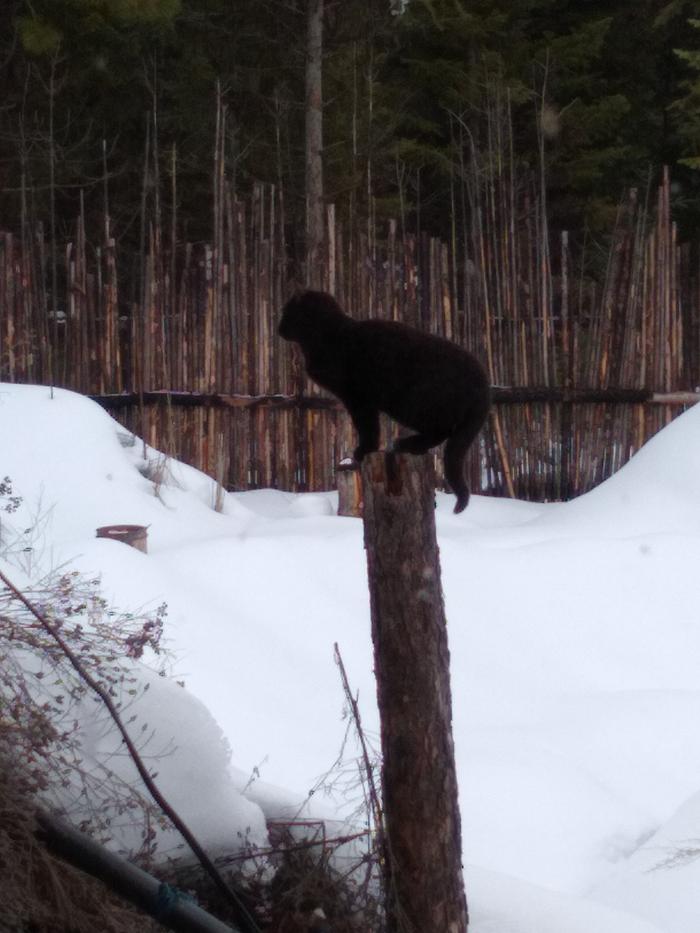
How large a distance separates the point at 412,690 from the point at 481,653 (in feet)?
8.98

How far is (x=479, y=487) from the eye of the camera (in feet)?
24.1

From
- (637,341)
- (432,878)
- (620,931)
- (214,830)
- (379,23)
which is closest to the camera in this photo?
(432,878)

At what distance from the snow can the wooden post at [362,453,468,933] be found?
0.35 meters

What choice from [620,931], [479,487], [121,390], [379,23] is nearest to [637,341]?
[479,487]

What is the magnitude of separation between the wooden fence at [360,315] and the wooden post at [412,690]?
15.1 feet

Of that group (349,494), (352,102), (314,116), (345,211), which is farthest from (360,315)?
(352,102)

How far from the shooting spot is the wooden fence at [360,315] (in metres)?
6.83

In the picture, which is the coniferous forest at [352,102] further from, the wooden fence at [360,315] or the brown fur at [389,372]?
the brown fur at [389,372]

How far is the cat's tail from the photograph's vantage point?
240 centimetres

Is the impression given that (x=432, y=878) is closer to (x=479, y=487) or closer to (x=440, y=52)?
(x=479, y=487)

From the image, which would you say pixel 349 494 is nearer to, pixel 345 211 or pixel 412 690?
pixel 412 690

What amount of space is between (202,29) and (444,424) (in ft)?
28.4

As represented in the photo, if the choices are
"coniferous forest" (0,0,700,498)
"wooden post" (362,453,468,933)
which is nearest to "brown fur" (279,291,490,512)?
"wooden post" (362,453,468,933)

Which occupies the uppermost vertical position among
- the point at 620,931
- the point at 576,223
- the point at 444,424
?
the point at 576,223
